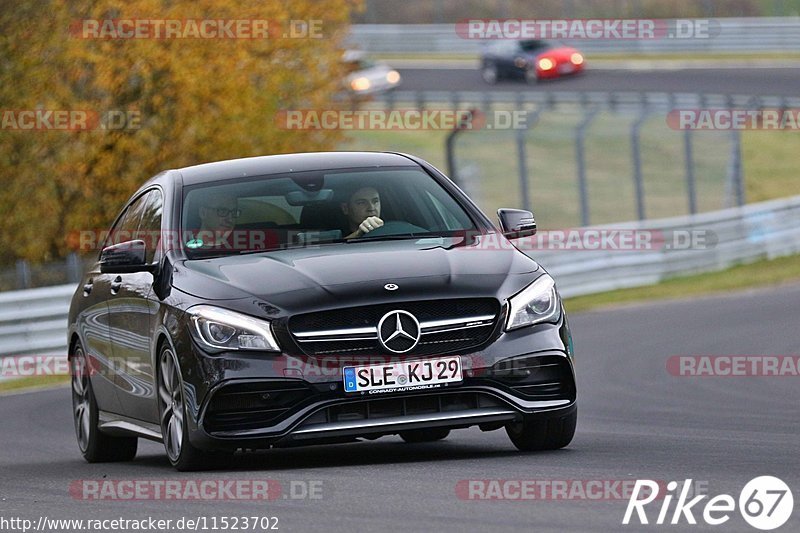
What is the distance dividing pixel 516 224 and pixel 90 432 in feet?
9.79

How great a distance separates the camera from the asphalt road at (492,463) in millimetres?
6547

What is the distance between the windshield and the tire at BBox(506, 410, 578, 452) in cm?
113

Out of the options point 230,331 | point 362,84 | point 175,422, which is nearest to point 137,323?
point 175,422

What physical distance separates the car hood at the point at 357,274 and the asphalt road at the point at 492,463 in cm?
80

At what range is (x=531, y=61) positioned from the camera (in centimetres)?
5512

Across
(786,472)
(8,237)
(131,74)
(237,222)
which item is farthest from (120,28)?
(786,472)

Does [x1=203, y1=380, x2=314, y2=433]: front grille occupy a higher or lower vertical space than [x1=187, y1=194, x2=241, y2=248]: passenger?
lower

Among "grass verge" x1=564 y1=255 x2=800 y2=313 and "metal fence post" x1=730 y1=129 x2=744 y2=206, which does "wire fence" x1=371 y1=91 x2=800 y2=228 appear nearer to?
"metal fence post" x1=730 y1=129 x2=744 y2=206

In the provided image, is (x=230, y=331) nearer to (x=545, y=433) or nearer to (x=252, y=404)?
(x=252, y=404)

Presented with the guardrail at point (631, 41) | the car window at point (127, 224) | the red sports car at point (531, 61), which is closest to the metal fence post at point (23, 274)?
the car window at point (127, 224)

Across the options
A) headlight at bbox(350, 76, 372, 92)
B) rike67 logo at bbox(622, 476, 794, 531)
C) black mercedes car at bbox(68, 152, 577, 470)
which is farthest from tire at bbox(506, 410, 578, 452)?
headlight at bbox(350, 76, 372, 92)

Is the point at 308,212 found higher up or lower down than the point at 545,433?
higher up

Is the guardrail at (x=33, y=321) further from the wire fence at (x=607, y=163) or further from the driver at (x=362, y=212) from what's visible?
the driver at (x=362, y=212)

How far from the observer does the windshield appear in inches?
352
